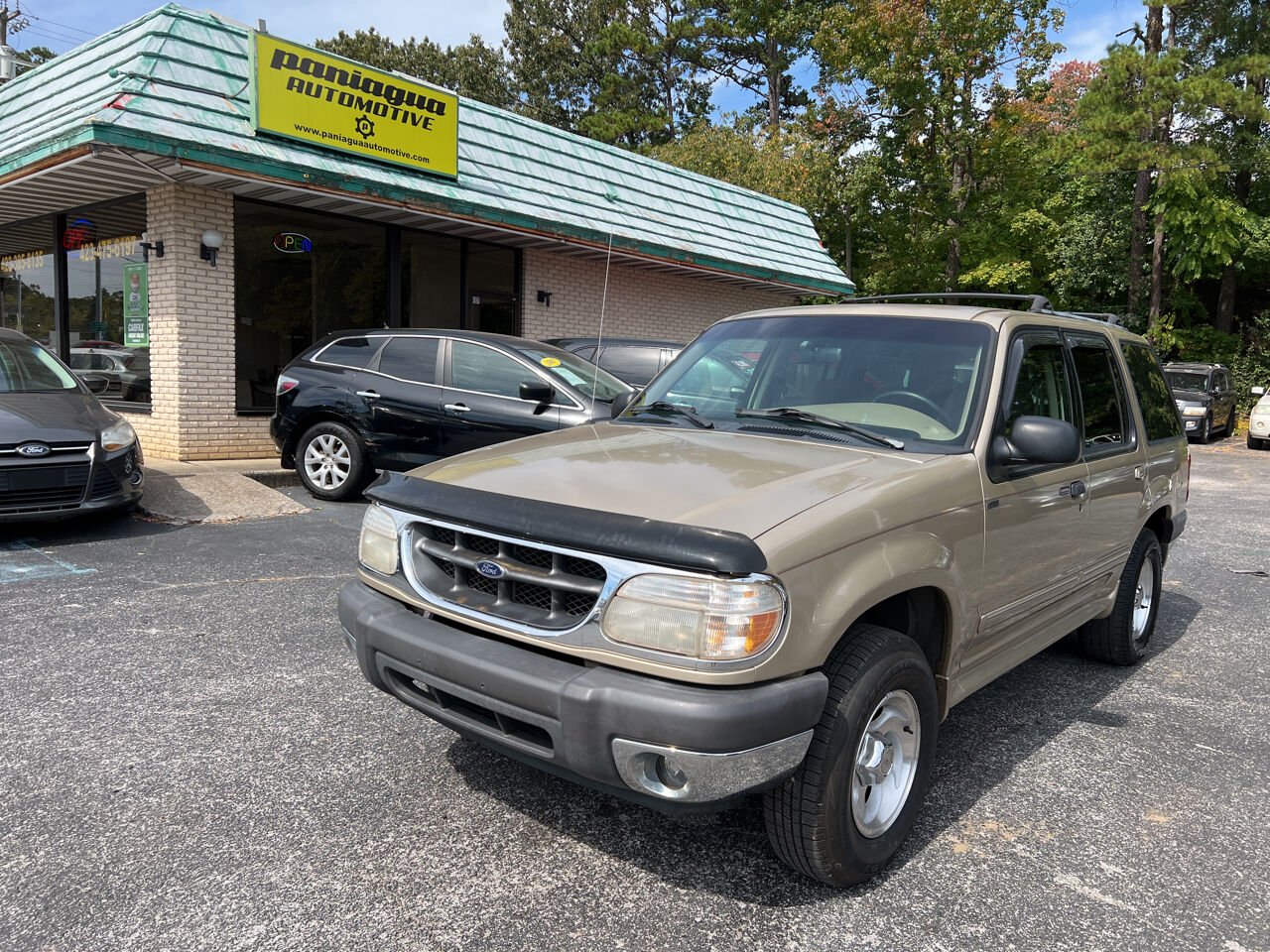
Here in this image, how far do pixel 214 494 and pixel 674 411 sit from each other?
6.22 m

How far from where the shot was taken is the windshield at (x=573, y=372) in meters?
8.20

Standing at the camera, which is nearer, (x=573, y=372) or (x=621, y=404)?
(x=621, y=404)

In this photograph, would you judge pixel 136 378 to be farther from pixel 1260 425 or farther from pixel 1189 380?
pixel 1189 380

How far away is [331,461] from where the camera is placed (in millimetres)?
8648

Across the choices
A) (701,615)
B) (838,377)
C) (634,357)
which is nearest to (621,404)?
(838,377)

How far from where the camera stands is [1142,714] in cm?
421

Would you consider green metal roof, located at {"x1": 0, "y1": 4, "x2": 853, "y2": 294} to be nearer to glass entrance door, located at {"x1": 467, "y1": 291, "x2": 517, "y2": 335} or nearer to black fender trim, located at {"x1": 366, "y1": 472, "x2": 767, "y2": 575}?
glass entrance door, located at {"x1": 467, "y1": 291, "x2": 517, "y2": 335}

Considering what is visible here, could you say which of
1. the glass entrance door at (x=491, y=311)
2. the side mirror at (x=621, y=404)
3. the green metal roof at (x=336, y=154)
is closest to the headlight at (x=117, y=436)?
the green metal roof at (x=336, y=154)

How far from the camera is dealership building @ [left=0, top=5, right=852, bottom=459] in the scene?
382 inches

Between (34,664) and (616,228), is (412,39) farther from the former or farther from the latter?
(34,664)

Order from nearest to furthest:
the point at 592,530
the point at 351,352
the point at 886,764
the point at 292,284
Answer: the point at 592,530
the point at 886,764
the point at 351,352
the point at 292,284

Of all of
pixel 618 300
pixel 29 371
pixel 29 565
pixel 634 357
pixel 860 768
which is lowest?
pixel 29 565

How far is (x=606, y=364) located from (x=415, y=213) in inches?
128

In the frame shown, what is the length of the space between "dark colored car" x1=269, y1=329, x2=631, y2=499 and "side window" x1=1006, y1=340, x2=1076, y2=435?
4.58 meters
